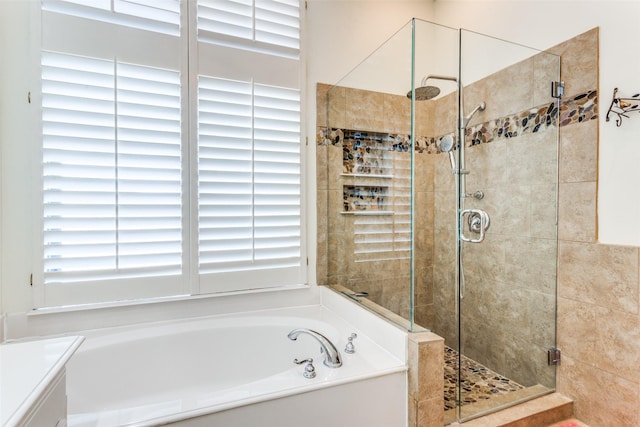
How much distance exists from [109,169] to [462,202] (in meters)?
1.96

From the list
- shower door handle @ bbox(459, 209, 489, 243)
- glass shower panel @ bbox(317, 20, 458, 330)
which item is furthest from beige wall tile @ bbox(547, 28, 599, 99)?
→ shower door handle @ bbox(459, 209, 489, 243)

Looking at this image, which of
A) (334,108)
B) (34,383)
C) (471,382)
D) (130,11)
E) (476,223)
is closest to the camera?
(34,383)

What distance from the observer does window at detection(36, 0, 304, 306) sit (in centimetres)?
169

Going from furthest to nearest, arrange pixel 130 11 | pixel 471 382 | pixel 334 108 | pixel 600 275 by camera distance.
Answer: pixel 334 108
pixel 471 382
pixel 130 11
pixel 600 275

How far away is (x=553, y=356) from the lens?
1.80 meters

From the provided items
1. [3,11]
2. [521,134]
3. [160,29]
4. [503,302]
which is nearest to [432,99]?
[521,134]

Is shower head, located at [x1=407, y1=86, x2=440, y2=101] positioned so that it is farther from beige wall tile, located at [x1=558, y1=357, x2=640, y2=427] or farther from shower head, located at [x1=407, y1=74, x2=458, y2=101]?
beige wall tile, located at [x1=558, y1=357, x2=640, y2=427]

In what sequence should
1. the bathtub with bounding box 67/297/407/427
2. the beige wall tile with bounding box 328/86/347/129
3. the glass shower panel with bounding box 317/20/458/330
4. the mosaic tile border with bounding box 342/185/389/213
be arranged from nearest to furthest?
the bathtub with bounding box 67/297/407/427, the glass shower panel with bounding box 317/20/458/330, the mosaic tile border with bounding box 342/185/389/213, the beige wall tile with bounding box 328/86/347/129

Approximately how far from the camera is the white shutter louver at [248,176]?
1958 mm

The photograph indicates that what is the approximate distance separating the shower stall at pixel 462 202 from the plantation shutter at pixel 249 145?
40 cm

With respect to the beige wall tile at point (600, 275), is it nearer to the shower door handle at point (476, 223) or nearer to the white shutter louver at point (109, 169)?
the shower door handle at point (476, 223)

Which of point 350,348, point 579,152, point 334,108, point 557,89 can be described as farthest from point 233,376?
point 557,89

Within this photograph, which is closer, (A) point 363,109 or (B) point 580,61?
(B) point 580,61

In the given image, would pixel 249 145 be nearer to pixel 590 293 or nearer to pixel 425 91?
pixel 425 91
